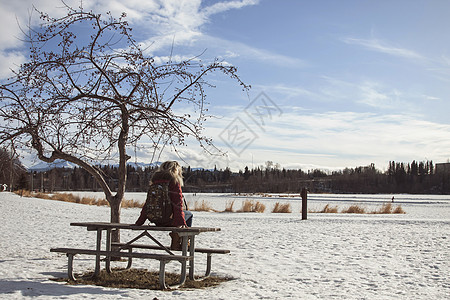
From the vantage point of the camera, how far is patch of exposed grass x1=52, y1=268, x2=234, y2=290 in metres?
5.90

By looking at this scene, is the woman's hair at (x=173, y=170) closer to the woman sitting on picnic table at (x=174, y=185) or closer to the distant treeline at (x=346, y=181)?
the woman sitting on picnic table at (x=174, y=185)

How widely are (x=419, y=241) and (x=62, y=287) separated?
8.68m

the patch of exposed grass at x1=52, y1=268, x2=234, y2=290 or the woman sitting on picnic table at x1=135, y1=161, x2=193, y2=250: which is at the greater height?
the woman sitting on picnic table at x1=135, y1=161, x2=193, y2=250

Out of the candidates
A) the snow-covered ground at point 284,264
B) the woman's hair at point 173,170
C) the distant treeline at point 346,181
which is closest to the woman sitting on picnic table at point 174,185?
the woman's hair at point 173,170

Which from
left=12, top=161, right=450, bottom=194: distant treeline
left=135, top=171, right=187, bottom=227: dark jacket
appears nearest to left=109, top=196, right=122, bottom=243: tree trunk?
left=135, top=171, right=187, bottom=227: dark jacket

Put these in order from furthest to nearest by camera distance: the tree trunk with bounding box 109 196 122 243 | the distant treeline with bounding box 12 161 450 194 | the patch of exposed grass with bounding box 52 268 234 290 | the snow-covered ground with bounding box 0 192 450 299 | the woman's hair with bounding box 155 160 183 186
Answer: the distant treeline with bounding box 12 161 450 194 < the tree trunk with bounding box 109 196 122 243 < the woman's hair with bounding box 155 160 183 186 < the patch of exposed grass with bounding box 52 268 234 290 < the snow-covered ground with bounding box 0 192 450 299

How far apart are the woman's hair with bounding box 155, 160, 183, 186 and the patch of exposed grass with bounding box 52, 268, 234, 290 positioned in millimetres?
1374

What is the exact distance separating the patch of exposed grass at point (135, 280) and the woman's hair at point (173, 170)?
4.51ft

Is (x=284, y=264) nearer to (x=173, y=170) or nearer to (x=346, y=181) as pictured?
(x=173, y=170)

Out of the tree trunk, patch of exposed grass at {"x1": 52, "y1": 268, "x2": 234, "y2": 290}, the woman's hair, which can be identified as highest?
the woman's hair

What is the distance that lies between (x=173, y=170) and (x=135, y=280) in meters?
1.61

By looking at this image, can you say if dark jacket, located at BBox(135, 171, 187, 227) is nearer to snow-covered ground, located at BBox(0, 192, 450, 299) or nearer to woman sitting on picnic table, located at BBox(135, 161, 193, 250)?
woman sitting on picnic table, located at BBox(135, 161, 193, 250)

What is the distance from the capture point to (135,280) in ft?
20.5

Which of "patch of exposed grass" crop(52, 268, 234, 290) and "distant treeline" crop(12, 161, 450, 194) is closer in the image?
"patch of exposed grass" crop(52, 268, 234, 290)
